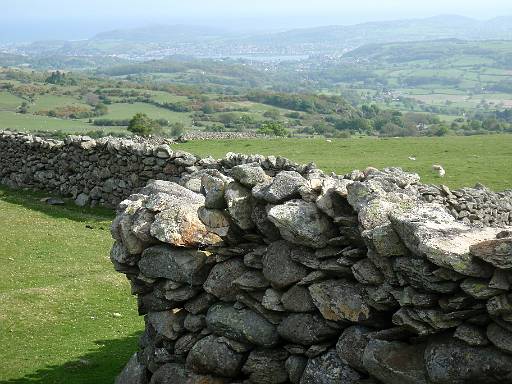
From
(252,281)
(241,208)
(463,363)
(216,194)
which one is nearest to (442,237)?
(463,363)

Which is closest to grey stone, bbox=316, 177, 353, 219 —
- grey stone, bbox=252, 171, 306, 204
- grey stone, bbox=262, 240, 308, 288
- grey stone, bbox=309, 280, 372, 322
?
grey stone, bbox=252, 171, 306, 204

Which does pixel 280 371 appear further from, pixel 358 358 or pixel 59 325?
pixel 59 325

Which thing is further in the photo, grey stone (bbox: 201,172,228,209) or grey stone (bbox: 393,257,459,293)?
grey stone (bbox: 201,172,228,209)

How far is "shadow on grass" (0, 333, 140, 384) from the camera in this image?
45.5 ft

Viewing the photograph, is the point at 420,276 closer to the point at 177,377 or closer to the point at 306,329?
the point at 306,329

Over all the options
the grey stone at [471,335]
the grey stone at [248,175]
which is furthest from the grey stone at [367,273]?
the grey stone at [248,175]

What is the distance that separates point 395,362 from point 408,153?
3073cm

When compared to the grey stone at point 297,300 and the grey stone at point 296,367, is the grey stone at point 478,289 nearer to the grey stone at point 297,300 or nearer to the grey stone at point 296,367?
the grey stone at point 297,300

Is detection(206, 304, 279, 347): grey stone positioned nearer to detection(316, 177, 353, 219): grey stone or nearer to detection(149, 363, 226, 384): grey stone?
detection(149, 363, 226, 384): grey stone

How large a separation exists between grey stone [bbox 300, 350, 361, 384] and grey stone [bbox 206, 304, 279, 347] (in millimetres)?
841

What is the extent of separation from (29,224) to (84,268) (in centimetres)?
732

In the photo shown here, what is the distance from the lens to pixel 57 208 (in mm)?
32594

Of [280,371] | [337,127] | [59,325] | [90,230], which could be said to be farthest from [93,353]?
[337,127]

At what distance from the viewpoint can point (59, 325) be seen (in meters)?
17.2
